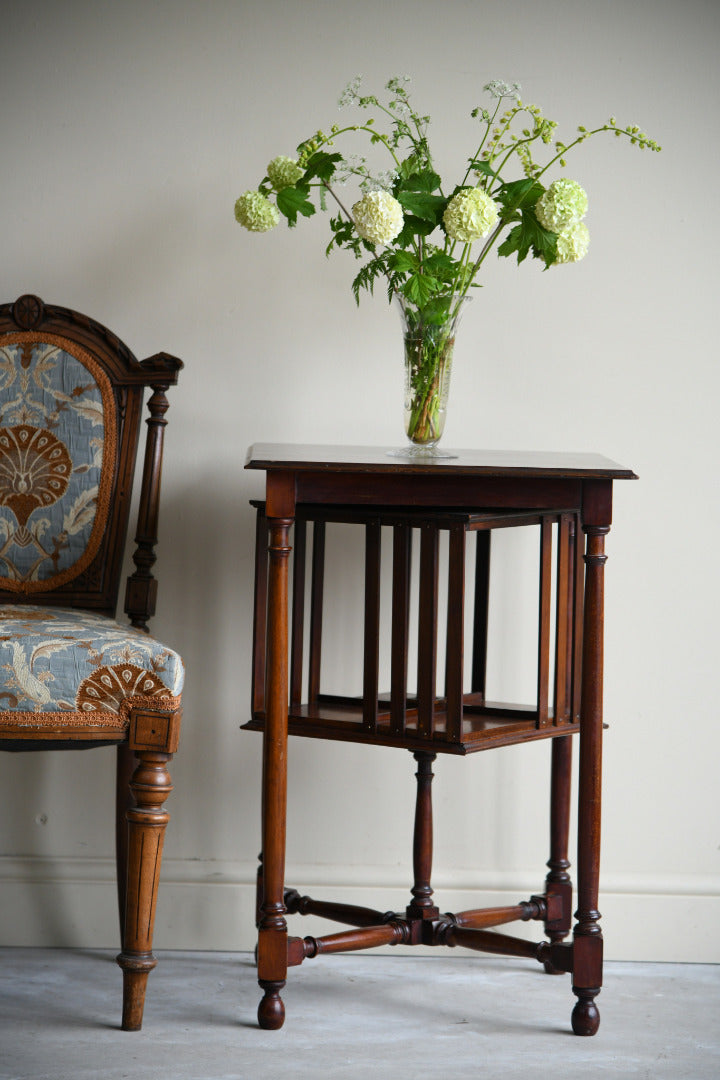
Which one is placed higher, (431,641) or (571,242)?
(571,242)

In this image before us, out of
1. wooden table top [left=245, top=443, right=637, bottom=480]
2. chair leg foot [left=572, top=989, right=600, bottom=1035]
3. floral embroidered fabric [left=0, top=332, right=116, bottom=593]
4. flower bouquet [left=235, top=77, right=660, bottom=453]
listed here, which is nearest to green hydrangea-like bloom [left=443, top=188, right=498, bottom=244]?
flower bouquet [left=235, top=77, right=660, bottom=453]

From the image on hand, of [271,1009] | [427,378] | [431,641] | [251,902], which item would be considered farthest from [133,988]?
[427,378]

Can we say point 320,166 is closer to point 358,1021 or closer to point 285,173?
point 285,173

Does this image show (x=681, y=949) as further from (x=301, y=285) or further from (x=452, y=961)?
(x=301, y=285)

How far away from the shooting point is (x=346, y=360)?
2.08 m

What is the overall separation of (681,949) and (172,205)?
66.2 inches

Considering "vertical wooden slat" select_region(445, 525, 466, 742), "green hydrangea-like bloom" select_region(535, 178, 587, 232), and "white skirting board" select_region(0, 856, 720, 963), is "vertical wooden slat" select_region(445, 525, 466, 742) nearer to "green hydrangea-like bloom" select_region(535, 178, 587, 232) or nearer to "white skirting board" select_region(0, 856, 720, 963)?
"green hydrangea-like bloom" select_region(535, 178, 587, 232)

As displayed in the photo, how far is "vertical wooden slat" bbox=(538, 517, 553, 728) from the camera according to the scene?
168 cm

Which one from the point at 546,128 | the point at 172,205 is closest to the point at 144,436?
the point at 172,205

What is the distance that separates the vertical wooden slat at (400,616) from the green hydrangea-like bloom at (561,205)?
516 mm

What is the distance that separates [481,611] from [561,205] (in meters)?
0.69

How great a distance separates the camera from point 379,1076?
1501 mm

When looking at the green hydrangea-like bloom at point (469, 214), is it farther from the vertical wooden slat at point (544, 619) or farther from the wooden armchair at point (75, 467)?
the wooden armchair at point (75, 467)

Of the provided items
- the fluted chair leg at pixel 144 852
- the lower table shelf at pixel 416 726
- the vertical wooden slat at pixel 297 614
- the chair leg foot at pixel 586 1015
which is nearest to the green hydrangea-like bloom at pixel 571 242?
the vertical wooden slat at pixel 297 614
